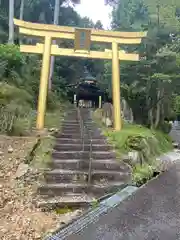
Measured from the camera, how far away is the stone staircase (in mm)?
5883

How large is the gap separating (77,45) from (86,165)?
5866mm

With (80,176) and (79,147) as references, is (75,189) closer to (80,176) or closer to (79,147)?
(80,176)

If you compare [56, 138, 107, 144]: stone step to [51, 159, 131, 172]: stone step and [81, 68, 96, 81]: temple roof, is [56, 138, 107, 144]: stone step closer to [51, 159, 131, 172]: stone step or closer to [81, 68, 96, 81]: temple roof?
[51, 159, 131, 172]: stone step

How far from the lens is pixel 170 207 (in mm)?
5672

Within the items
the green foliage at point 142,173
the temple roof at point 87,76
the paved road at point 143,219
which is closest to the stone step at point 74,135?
the green foliage at point 142,173

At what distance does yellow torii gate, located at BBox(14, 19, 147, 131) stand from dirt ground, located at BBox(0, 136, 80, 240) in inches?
168

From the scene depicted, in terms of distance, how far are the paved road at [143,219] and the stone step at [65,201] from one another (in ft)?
2.03

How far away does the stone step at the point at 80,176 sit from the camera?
253 inches

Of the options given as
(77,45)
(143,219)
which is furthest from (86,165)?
(77,45)

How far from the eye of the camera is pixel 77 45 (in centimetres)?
1141

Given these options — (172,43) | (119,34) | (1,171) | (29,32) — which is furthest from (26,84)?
(1,171)

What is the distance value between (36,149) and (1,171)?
1.19 m

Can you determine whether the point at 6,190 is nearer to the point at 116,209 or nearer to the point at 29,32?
the point at 116,209

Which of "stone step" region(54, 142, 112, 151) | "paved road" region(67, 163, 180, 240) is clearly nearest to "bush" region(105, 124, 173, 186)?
"stone step" region(54, 142, 112, 151)
